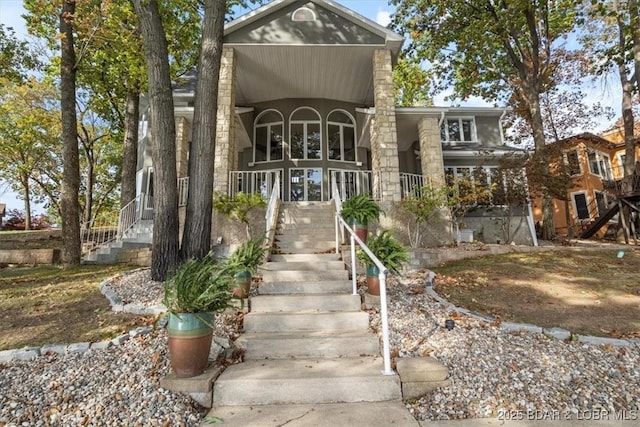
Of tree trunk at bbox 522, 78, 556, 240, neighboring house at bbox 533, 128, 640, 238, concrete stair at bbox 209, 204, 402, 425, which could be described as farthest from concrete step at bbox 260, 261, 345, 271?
neighboring house at bbox 533, 128, 640, 238

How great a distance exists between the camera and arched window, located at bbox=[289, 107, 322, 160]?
487 inches

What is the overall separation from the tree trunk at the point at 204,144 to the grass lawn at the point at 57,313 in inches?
59.1

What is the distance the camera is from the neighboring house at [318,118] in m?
8.99

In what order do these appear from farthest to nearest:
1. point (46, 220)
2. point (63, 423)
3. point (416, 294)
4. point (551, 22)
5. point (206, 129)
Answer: point (46, 220) → point (551, 22) → point (206, 129) → point (416, 294) → point (63, 423)

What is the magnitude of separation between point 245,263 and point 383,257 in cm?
188

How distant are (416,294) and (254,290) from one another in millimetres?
2455

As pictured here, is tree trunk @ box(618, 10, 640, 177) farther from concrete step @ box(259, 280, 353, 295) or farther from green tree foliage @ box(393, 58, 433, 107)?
concrete step @ box(259, 280, 353, 295)

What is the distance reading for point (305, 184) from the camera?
11969mm

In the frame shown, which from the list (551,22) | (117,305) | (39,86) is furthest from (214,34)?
(39,86)

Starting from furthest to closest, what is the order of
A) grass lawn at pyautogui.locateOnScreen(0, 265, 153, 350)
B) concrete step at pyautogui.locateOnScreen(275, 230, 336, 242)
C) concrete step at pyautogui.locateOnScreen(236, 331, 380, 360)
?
1. concrete step at pyautogui.locateOnScreen(275, 230, 336, 242)
2. grass lawn at pyautogui.locateOnScreen(0, 265, 153, 350)
3. concrete step at pyautogui.locateOnScreen(236, 331, 380, 360)

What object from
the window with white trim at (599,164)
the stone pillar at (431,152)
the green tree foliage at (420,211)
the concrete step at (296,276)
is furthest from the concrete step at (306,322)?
the window with white trim at (599,164)

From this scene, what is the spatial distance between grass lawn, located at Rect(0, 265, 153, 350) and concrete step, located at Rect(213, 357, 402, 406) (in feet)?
5.33

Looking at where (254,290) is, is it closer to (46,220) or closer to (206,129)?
(206,129)

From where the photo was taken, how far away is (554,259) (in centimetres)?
690
